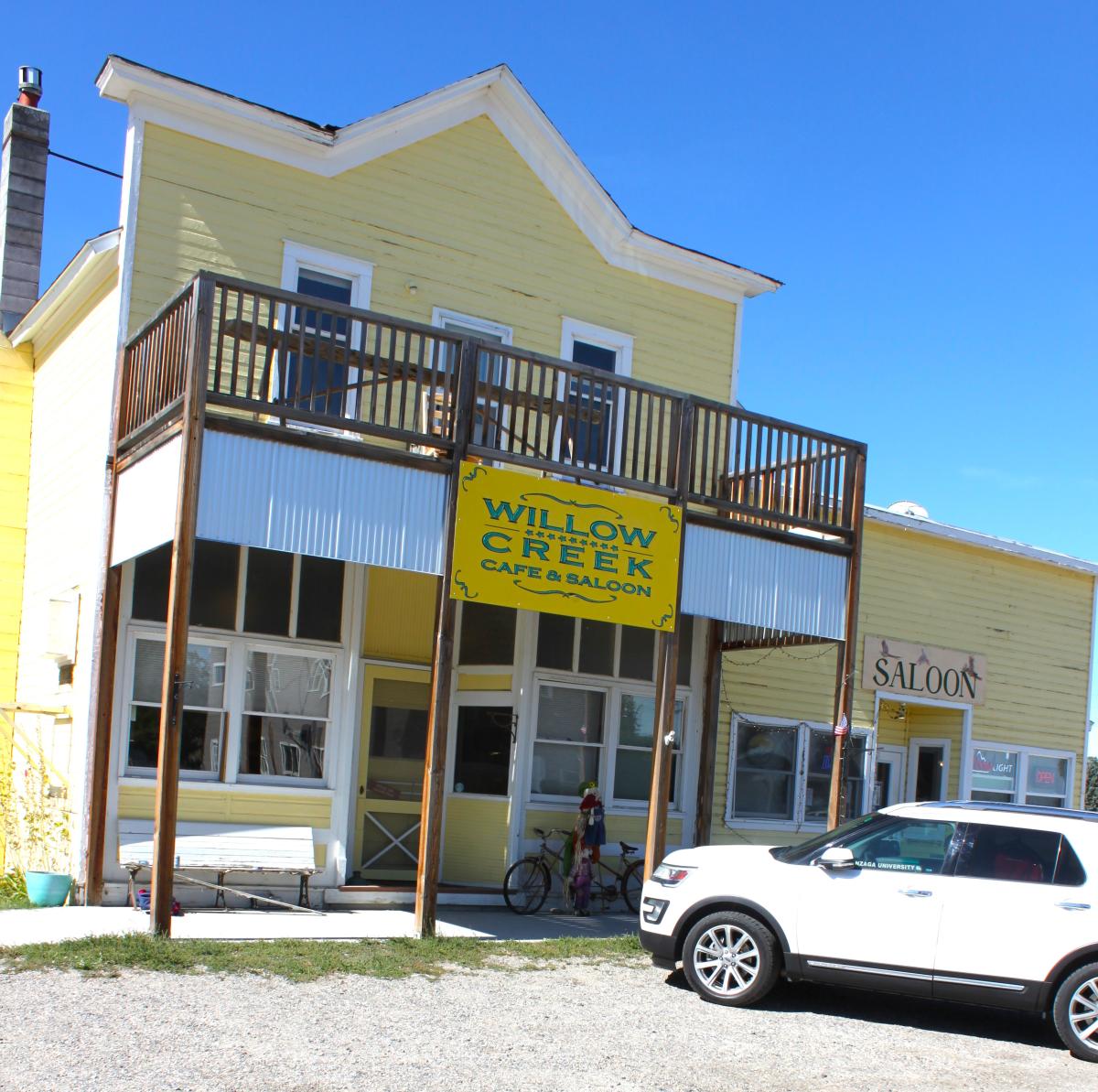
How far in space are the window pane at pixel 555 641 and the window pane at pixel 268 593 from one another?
2.88 meters

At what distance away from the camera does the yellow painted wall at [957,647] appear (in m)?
16.7

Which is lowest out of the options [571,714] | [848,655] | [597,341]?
[571,714]

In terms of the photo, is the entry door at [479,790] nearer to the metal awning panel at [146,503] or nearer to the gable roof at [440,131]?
the metal awning panel at [146,503]

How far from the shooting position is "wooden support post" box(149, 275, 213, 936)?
980cm

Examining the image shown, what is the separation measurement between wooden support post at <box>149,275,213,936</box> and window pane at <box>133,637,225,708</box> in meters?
2.49

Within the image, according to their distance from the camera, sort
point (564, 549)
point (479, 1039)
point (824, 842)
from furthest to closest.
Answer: point (564, 549), point (824, 842), point (479, 1039)

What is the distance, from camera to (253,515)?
10.4 m

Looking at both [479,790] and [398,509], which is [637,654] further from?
[398,509]

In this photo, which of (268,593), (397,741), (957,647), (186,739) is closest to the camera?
(186,739)

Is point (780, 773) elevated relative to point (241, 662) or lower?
lower

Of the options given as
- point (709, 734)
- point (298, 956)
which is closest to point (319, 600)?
point (298, 956)

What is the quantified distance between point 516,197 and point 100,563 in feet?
20.8

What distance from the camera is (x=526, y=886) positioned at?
45.3ft

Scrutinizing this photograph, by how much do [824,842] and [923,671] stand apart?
28.9 feet
